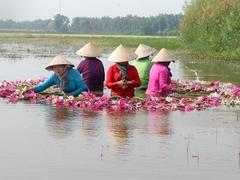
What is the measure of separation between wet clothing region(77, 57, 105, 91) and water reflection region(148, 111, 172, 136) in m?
2.52

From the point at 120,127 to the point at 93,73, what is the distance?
13.1 ft

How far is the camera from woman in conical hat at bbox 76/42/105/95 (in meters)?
13.8

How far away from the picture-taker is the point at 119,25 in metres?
137

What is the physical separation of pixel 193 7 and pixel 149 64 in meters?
28.5

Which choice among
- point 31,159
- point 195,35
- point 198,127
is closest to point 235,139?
point 198,127

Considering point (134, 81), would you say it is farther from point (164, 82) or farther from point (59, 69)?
point (59, 69)

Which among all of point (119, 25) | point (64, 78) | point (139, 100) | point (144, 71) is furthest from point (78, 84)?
point (119, 25)

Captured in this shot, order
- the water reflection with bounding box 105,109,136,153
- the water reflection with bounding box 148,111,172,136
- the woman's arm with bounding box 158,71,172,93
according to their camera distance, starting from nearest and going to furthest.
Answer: the water reflection with bounding box 105,109,136,153 → the water reflection with bounding box 148,111,172,136 → the woman's arm with bounding box 158,71,172,93

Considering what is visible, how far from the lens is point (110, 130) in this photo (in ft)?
31.7

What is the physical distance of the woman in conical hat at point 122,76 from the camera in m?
12.6

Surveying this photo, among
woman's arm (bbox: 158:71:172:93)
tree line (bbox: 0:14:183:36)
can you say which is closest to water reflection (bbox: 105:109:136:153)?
woman's arm (bbox: 158:71:172:93)

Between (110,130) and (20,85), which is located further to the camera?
(20,85)

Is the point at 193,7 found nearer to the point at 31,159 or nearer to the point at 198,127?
the point at 198,127

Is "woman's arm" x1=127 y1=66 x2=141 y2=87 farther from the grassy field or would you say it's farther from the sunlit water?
the grassy field
